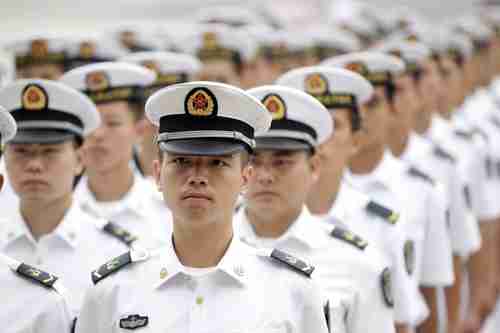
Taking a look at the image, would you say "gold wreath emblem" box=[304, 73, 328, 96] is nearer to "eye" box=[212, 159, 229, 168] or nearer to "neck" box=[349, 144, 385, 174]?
"neck" box=[349, 144, 385, 174]

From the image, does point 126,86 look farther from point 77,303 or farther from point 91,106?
point 77,303

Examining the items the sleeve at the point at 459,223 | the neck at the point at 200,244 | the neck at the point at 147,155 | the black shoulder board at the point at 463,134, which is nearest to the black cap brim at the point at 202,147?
the neck at the point at 200,244

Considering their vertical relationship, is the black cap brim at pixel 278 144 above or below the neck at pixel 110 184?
above

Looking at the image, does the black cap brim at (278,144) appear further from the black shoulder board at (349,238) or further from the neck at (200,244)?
the neck at (200,244)

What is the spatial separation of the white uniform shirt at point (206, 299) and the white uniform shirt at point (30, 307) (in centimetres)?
18

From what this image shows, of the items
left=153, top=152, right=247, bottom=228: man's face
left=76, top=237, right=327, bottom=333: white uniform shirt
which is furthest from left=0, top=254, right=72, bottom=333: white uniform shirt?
left=153, top=152, right=247, bottom=228: man's face

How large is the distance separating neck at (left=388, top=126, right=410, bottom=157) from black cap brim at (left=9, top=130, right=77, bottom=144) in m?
3.03

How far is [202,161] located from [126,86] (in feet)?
6.88

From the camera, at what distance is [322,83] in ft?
15.6

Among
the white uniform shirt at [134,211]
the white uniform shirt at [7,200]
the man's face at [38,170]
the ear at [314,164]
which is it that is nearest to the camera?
the man's face at [38,170]

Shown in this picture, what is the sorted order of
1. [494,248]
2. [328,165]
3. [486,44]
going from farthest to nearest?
[486,44] → [494,248] → [328,165]

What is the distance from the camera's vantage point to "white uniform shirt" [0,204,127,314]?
154 inches

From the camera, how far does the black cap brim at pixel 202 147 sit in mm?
3059

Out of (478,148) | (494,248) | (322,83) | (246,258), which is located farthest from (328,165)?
(494,248)
